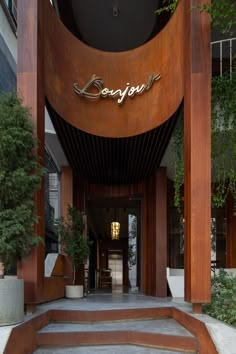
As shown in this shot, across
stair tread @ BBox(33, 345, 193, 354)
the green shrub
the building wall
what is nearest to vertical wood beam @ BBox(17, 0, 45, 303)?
stair tread @ BBox(33, 345, 193, 354)

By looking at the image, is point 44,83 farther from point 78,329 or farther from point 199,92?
point 78,329

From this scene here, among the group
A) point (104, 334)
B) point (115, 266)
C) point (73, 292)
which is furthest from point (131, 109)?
point (115, 266)

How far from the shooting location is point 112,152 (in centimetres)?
949

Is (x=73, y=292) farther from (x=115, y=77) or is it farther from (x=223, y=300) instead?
(x=115, y=77)

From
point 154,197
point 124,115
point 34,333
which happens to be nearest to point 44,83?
point 124,115

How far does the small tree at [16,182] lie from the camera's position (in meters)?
5.53

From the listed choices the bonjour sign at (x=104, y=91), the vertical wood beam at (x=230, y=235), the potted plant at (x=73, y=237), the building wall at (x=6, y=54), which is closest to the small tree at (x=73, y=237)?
the potted plant at (x=73, y=237)

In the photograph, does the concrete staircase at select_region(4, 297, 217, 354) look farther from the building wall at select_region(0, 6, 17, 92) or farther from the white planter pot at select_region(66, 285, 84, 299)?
the building wall at select_region(0, 6, 17, 92)

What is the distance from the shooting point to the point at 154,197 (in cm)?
1144

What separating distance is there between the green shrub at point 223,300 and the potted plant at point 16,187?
253cm

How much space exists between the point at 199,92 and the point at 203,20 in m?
1.05

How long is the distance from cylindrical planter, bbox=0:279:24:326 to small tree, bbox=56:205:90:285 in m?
5.18

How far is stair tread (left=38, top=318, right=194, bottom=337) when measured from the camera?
616 centimetres

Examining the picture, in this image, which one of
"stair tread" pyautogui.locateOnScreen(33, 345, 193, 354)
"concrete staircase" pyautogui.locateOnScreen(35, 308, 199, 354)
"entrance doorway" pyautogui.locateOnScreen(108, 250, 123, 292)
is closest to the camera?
"stair tread" pyautogui.locateOnScreen(33, 345, 193, 354)
